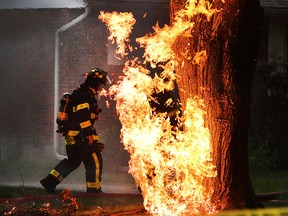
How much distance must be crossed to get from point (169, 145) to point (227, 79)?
3.63 feet

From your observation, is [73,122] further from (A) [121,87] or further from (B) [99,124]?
(B) [99,124]

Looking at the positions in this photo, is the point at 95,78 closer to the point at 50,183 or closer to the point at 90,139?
the point at 90,139

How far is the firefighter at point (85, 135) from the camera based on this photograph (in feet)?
27.2

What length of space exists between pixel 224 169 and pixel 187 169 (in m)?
0.54

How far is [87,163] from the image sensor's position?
8.54 meters

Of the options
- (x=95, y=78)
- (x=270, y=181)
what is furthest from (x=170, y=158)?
(x=270, y=181)

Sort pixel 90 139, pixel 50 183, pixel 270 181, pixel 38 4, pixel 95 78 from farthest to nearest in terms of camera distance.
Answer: pixel 38 4 → pixel 270 181 → pixel 50 183 → pixel 95 78 → pixel 90 139

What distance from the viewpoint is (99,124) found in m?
13.7

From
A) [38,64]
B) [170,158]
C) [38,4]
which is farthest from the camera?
[38,64]

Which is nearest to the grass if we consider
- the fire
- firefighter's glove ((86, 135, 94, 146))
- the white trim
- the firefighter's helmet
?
firefighter's glove ((86, 135, 94, 146))

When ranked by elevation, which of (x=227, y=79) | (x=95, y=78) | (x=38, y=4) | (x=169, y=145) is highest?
(x=38, y=4)

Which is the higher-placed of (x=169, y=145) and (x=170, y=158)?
(x=169, y=145)

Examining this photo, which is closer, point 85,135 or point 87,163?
point 85,135

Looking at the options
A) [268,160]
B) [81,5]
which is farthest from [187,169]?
[81,5]
